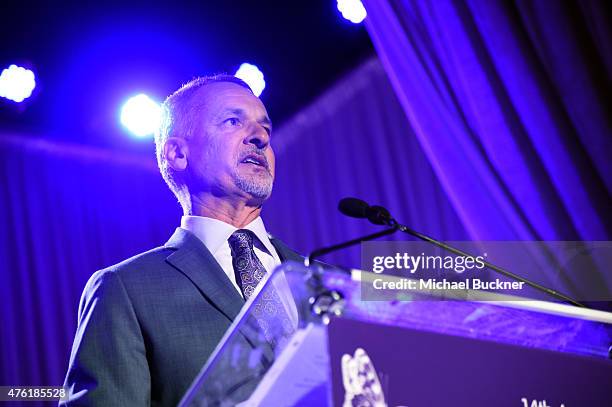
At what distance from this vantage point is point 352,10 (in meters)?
4.14

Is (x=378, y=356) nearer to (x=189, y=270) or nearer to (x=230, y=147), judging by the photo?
(x=189, y=270)

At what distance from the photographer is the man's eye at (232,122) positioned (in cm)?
238

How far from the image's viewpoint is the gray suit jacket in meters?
1.70

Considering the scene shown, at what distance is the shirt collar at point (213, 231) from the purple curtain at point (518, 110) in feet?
2.33

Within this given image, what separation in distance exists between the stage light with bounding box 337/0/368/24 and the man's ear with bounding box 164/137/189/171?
1.99 m

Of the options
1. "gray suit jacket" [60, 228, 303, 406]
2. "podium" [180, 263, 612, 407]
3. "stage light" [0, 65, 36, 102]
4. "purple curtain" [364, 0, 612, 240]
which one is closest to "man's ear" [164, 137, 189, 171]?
"gray suit jacket" [60, 228, 303, 406]

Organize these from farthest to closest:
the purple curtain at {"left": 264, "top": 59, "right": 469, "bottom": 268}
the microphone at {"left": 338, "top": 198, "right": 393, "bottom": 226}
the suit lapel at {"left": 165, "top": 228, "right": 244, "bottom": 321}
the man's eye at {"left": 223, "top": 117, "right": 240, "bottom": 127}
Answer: the purple curtain at {"left": 264, "top": 59, "right": 469, "bottom": 268}, the man's eye at {"left": 223, "top": 117, "right": 240, "bottom": 127}, the suit lapel at {"left": 165, "top": 228, "right": 244, "bottom": 321}, the microphone at {"left": 338, "top": 198, "right": 393, "bottom": 226}

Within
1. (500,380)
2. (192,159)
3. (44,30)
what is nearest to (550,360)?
(500,380)

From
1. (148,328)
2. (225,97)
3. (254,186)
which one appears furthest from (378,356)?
(225,97)

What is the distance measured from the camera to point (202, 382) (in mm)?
967

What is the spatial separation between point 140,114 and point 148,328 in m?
2.56

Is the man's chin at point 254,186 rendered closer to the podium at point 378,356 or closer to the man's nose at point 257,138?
the man's nose at point 257,138

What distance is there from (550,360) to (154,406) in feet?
3.30

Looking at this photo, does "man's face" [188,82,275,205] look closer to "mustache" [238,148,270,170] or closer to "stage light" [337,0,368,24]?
"mustache" [238,148,270,170]
